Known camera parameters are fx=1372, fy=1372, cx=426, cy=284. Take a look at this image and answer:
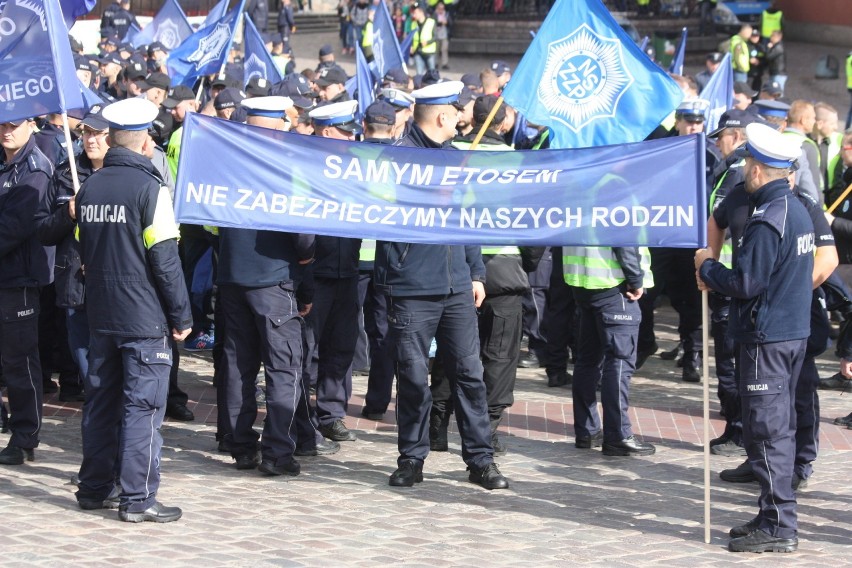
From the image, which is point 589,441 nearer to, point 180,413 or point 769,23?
point 180,413

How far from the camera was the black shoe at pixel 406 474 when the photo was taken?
7.84m

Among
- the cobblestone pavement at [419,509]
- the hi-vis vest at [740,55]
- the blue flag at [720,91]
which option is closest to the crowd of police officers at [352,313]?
the cobblestone pavement at [419,509]

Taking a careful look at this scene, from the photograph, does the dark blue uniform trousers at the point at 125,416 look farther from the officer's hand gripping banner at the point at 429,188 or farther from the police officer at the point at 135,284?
the officer's hand gripping banner at the point at 429,188

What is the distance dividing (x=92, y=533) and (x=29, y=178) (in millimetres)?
2263

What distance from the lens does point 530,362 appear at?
38.2 ft

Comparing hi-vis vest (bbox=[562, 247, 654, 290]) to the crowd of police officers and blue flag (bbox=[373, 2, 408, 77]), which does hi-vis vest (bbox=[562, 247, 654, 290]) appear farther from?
blue flag (bbox=[373, 2, 408, 77])

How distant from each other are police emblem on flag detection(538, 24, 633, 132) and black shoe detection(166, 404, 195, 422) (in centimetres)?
331

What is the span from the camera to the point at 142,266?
699cm

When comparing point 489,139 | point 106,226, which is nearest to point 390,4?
point 489,139

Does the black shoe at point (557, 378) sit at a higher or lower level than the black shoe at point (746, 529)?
higher

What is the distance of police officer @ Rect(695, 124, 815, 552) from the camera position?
6.81 metres

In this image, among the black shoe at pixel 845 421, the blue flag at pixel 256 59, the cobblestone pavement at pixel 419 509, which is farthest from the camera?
the blue flag at pixel 256 59

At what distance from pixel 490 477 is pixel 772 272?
205 centimetres

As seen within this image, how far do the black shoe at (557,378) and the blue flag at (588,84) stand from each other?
320 centimetres
